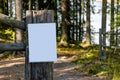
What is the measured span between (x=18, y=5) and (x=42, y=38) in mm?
10099

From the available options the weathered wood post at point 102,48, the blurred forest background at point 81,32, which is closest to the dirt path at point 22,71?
the blurred forest background at point 81,32

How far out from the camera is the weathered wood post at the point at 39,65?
127 inches

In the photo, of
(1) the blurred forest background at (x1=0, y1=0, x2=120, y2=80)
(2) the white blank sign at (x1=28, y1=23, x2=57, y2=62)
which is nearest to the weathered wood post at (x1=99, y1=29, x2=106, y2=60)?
(1) the blurred forest background at (x1=0, y1=0, x2=120, y2=80)

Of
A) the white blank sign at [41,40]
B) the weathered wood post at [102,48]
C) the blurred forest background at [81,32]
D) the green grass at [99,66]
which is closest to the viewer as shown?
the white blank sign at [41,40]

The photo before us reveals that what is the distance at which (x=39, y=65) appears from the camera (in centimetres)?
326

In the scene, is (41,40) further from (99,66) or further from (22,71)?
(99,66)

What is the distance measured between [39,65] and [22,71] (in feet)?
22.8

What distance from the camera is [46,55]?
10.3ft

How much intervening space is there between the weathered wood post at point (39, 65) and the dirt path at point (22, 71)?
5.60 m

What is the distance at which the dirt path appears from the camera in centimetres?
920

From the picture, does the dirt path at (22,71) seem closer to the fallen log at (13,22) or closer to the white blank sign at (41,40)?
the fallen log at (13,22)

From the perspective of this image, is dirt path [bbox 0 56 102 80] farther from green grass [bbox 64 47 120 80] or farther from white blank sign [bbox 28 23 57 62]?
white blank sign [bbox 28 23 57 62]

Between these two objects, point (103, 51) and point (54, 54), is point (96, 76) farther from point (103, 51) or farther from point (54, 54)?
point (54, 54)

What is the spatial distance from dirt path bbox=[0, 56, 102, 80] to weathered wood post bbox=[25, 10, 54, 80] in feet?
18.4
